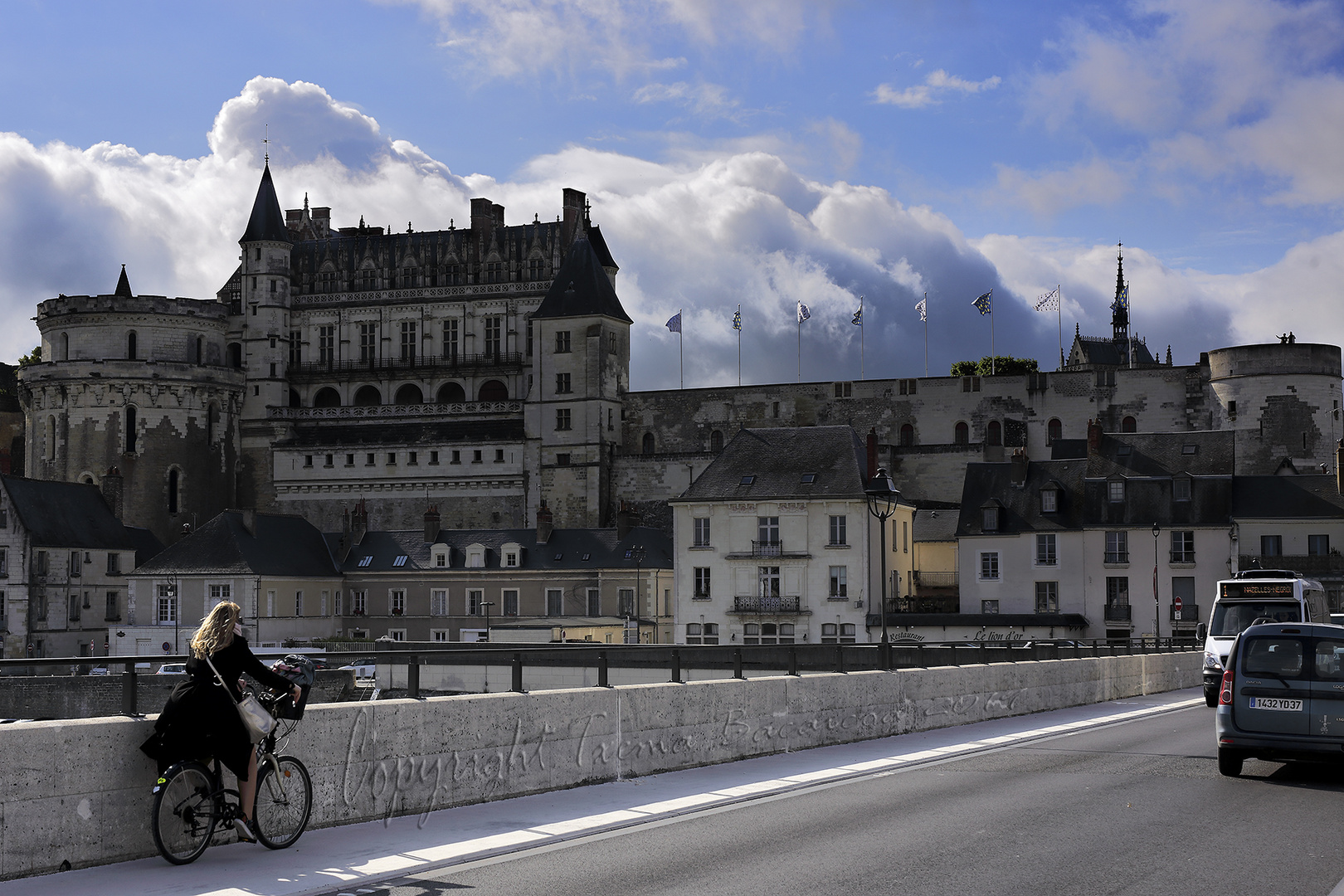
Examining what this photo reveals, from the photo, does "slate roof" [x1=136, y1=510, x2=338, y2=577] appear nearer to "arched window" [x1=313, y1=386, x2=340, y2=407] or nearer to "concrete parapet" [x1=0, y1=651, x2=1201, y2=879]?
"arched window" [x1=313, y1=386, x2=340, y2=407]

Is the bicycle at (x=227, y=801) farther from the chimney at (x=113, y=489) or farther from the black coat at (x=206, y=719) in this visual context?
the chimney at (x=113, y=489)

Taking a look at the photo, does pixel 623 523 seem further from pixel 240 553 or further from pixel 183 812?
pixel 183 812

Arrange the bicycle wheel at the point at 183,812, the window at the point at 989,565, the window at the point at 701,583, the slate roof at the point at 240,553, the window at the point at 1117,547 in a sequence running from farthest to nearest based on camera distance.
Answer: the slate roof at the point at 240,553 < the window at the point at 701,583 < the window at the point at 989,565 < the window at the point at 1117,547 < the bicycle wheel at the point at 183,812

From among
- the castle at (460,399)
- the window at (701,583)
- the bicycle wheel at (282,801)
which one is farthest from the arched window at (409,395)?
the bicycle wheel at (282,801)

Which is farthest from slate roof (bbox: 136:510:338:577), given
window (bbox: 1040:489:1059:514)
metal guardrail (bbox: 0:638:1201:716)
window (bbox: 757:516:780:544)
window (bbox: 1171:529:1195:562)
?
metal guardrail (bbox: 0:638:1201:716)

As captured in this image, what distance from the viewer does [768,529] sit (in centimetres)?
5700

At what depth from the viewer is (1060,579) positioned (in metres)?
56.2

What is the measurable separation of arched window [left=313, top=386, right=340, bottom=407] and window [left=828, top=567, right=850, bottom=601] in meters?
49.4

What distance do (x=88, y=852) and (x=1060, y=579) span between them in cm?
5015

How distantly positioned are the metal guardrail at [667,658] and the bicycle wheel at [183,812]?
2.14ft

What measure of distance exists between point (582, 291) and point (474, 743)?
7505 centimetres

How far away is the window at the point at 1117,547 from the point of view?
55.8 meters

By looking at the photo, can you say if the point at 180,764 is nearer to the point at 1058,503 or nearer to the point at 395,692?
the point at 395,692

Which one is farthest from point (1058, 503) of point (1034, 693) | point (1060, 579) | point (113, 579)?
point (113, 579)
